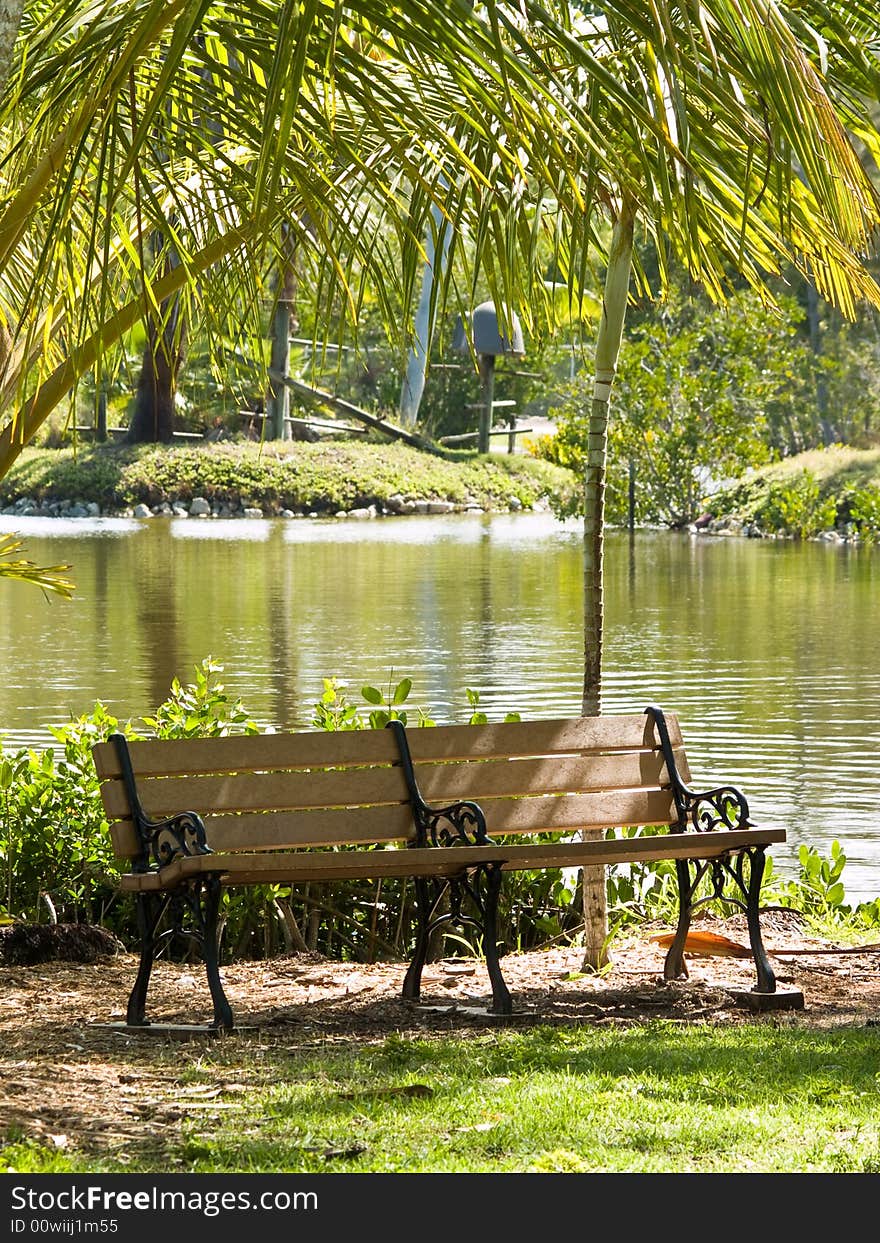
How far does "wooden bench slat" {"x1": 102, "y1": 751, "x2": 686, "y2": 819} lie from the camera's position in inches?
185

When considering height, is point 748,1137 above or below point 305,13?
below

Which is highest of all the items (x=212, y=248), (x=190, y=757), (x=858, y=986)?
(x=212, y=248)

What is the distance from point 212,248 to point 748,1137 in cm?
307

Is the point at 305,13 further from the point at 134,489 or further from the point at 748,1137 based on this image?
the point at 134,489

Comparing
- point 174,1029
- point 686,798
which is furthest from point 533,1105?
point 686,798

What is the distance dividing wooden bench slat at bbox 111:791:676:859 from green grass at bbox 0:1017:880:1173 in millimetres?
670

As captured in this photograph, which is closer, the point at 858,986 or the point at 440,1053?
the point at 440,1053

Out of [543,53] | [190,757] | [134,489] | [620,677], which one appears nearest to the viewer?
[543,53]

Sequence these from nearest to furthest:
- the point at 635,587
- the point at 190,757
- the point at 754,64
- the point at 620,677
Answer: the point at 754,64 < the point at 190,757 < the point at 620,677 < the point at 635,587

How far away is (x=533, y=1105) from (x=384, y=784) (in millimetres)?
1628

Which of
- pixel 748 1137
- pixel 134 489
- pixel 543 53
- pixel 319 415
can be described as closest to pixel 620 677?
pixel 543 53

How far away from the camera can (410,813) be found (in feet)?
16.1

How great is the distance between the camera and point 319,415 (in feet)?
189

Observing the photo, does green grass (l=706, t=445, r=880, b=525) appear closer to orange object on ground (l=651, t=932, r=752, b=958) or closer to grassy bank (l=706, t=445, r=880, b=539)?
grassy bank (l=706, t=445, r=880, b=539)
